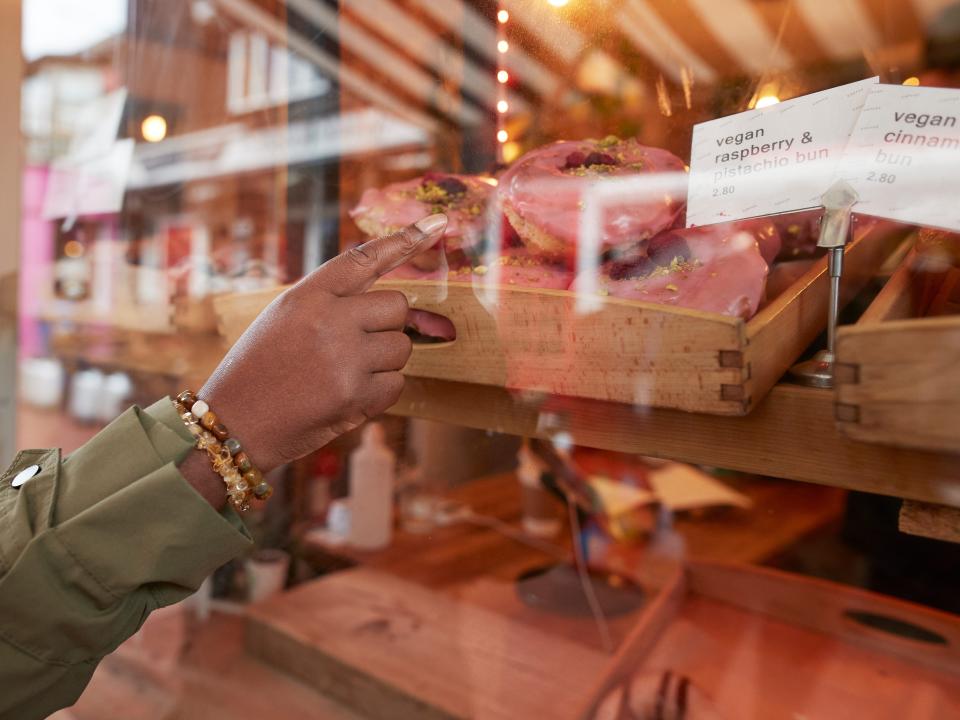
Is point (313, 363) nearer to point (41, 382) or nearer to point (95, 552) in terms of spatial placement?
point (95, 552)

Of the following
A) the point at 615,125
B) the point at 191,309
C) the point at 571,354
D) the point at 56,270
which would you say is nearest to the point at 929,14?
the point at 615,125

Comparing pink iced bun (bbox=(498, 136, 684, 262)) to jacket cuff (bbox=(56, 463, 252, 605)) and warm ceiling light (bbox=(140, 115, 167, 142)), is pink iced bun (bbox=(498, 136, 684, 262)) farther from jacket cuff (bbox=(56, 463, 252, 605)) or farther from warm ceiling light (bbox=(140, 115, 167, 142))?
warm ceiling light (bbox=(140, 115, 167, 142))

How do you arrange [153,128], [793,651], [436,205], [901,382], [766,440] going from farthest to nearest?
1. [153,128]
2. [793,651]
3. [436,205]
4. [766,440]
5. [901,382]

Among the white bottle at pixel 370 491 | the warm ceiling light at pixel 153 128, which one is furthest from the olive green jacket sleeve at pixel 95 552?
the warm ceiling light at pixel 153 128

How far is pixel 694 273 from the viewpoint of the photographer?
649 mm

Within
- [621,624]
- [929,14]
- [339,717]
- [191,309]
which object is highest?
[929,14]

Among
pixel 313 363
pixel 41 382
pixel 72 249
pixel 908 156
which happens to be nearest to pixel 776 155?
pixel 908 156

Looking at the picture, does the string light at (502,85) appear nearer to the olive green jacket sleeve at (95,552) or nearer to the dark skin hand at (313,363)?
the dark skin hand at (313,363)

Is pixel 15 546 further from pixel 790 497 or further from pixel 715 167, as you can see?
pixel 790 497

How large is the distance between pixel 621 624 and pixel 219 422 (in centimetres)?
80

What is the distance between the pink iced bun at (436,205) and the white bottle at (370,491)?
716 millimetres

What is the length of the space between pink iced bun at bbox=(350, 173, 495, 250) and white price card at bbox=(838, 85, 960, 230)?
39 centimetres

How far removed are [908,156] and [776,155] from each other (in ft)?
0.33

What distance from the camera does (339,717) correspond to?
1.09 metres
